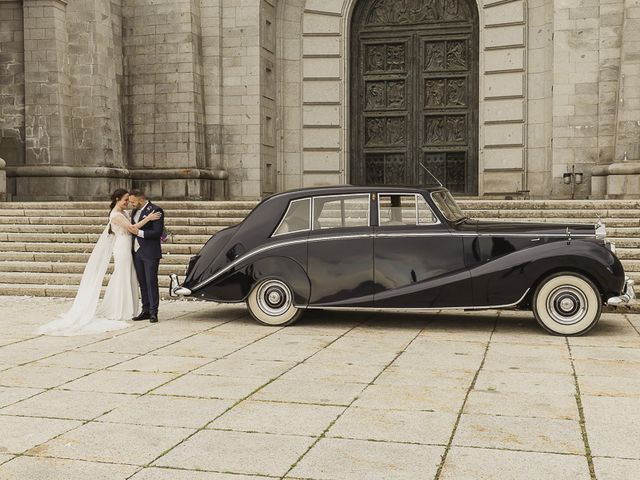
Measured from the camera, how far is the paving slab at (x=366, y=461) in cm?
466

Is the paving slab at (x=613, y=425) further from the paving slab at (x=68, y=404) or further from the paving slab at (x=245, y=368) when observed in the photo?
the paving slab at (x=68, y=404)

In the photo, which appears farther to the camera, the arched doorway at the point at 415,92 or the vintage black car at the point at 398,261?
the arched doorway at the point at 415,92

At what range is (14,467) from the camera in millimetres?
4797

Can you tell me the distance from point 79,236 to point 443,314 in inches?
279

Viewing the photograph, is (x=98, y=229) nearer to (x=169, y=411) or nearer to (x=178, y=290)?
(x=178, y=290)

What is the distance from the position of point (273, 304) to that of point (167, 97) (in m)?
13.2

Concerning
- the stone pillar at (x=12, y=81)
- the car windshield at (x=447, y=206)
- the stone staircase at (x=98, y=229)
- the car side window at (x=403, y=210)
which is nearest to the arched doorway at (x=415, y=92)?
the stone staircase at (x=98, y=229)

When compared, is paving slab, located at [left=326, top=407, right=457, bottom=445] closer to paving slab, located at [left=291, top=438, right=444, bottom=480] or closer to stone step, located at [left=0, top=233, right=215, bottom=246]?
paving slab, located at [left=291, top=438, right=444, bottom=480]

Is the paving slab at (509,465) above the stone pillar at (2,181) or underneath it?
underneath

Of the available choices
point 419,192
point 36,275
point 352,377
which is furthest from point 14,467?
point 36,275

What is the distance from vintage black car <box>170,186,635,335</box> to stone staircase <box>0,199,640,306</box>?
9.79ft

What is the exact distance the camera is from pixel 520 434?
5398mm

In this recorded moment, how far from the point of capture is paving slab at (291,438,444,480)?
4.66 m

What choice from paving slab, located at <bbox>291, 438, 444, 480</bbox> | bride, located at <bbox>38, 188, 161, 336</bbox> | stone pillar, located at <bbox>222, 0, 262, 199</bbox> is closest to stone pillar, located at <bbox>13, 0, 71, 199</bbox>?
stone pillar, located at <bbox>222, 0, 262, 199</bbox>
